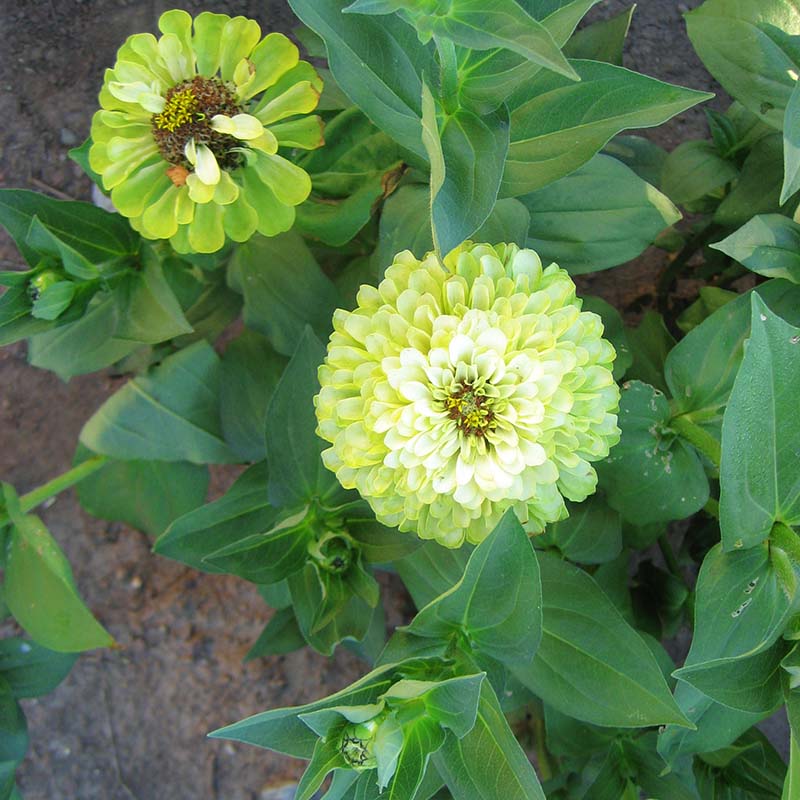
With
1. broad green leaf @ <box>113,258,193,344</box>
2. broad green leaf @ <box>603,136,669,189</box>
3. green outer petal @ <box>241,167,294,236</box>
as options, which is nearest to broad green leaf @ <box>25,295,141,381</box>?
broad green leaf @ <box>113,258,193,344</box>

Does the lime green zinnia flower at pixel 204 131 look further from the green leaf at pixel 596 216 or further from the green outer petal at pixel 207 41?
the green leaf at pixel 596 216

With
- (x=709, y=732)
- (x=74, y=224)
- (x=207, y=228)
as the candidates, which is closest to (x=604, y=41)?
(x=207, y=228)

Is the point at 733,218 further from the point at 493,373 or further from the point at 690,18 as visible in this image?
the point at 493,373

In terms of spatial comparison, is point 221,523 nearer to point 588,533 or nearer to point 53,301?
point 53,301

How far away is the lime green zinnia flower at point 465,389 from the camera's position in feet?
2.00

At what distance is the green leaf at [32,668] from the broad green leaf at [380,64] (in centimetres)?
87

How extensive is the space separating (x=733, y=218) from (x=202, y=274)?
64cm

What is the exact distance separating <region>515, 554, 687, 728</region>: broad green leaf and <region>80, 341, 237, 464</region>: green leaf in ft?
1.41

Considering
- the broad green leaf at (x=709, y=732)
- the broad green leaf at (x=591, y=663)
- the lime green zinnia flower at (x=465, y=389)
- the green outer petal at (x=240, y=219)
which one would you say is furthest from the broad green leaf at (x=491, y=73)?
the broad green leaf at (x=709, y=732)

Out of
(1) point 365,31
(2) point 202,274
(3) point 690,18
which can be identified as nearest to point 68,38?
(2) point 202,274

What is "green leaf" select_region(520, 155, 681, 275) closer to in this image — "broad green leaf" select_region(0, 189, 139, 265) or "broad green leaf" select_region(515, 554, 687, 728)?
"broad green leaf" select_region(515, 554, 687, 728)

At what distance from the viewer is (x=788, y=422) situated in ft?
2.37

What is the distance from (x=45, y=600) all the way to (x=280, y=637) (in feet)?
0.98

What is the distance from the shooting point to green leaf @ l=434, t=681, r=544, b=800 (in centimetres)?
68
